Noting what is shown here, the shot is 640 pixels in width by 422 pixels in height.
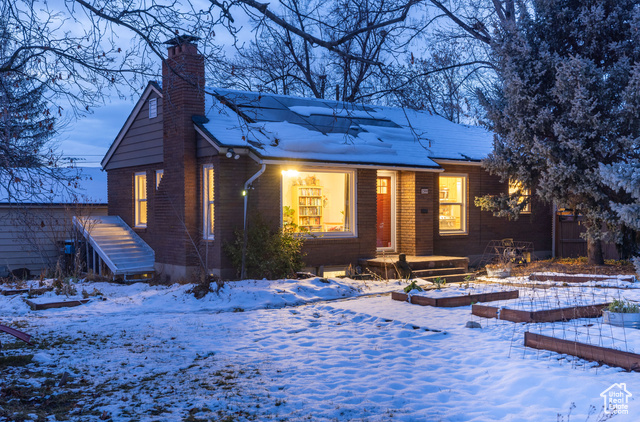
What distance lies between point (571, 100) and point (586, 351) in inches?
328

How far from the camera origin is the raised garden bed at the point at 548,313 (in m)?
8.39

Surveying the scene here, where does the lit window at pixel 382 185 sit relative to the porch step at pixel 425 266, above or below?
above

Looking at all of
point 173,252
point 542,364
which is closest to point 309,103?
point 173,252

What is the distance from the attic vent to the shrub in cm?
561

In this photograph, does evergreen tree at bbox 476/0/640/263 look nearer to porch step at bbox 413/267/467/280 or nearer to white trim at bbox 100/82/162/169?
porch step at bbox 413/267/467/280

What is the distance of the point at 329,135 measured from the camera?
648 inches

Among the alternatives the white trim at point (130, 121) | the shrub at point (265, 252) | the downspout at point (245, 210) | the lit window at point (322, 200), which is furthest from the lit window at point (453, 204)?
the white trim at point (130, 121)

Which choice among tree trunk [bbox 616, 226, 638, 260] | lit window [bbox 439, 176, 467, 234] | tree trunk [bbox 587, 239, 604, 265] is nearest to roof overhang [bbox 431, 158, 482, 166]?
lit window [bbox 439, 176, 467, 234]

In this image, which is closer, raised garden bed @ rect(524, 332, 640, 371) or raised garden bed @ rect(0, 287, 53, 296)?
raised garden bed @ rect(524, 332, 640, 371)

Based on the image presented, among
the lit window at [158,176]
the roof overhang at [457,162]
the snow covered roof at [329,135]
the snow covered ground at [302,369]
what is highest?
the snow covered roof at [329,135]

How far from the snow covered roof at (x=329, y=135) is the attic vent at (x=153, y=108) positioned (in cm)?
201

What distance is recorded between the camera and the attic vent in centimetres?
1758

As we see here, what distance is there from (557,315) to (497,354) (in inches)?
77.7

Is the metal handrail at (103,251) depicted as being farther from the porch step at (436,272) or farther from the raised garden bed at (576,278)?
the raised garden bed at (576,278)
